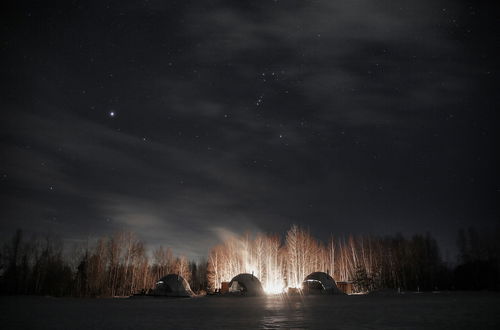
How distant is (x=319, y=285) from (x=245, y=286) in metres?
11.9

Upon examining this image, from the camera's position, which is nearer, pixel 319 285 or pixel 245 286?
pixel 245 286

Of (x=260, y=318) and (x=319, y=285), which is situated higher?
(x=319, y=285)

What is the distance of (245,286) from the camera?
51.8 metres

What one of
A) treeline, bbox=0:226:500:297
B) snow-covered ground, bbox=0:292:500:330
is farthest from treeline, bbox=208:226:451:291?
snow-covered ground, bbox=0:292:500:330

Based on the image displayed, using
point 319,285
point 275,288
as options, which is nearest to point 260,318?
point 319,285

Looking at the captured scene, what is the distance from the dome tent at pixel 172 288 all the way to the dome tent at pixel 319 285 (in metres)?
17.5

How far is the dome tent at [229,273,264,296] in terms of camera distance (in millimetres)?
51688

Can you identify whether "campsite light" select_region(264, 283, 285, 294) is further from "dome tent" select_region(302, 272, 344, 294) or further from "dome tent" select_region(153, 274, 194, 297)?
"dome tent" select_region(153, 274, 194, 297)

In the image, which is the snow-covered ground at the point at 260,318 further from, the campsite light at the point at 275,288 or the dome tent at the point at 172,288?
the campsite light at the point at 275,288

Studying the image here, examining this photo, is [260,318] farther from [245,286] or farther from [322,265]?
[322,265]

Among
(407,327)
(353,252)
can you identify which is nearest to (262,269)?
(353,252)

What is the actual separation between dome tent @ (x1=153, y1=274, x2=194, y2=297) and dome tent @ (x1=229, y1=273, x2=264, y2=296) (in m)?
6.32

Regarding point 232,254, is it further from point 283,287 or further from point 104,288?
point 104,288

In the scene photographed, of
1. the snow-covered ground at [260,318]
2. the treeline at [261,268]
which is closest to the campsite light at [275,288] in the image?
the treeline at [261,268]
